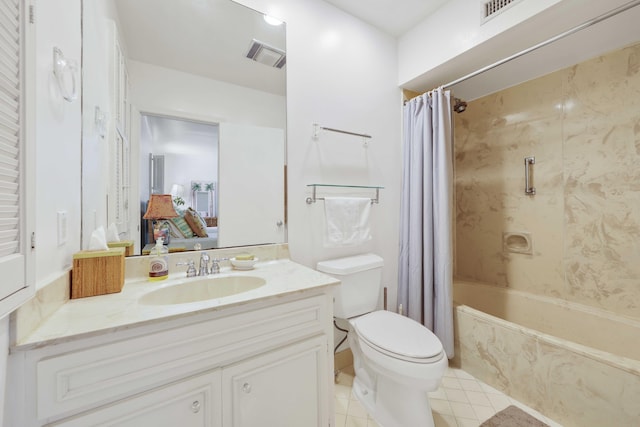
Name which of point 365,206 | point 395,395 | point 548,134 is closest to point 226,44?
point 365,206

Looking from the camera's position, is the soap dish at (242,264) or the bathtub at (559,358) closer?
the bathtub at (559,358)

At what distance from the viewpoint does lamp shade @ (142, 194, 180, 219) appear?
3.94 feet

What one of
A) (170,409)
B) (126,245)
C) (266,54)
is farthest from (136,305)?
(266,54)

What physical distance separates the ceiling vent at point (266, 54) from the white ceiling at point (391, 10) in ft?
1.84

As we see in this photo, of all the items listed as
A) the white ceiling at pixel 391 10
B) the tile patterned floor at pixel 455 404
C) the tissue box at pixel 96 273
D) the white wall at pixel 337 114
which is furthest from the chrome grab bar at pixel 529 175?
the tissue box at pixel 96 273

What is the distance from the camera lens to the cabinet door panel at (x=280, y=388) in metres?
0.86

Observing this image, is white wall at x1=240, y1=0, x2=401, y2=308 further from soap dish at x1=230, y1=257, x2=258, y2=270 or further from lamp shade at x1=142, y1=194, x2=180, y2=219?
lamp shade at x1=142, y1=194, x2=180, y2=219

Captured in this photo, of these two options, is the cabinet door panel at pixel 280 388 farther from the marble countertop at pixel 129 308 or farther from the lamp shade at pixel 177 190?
the lamp shade at pixel 177 190

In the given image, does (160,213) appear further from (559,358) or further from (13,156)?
(559,358)

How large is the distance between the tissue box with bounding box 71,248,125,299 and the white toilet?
38.5 inches

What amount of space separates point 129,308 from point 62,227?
1.12 feet

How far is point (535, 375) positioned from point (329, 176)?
5.29 feet

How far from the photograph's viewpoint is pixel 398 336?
1307 millimetres

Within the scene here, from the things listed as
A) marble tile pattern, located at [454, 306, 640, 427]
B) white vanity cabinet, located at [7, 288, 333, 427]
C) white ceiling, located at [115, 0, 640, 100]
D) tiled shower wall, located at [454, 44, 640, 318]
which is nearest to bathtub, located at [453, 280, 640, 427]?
marble tile pattern, located at [454, 306, 640, 427]
